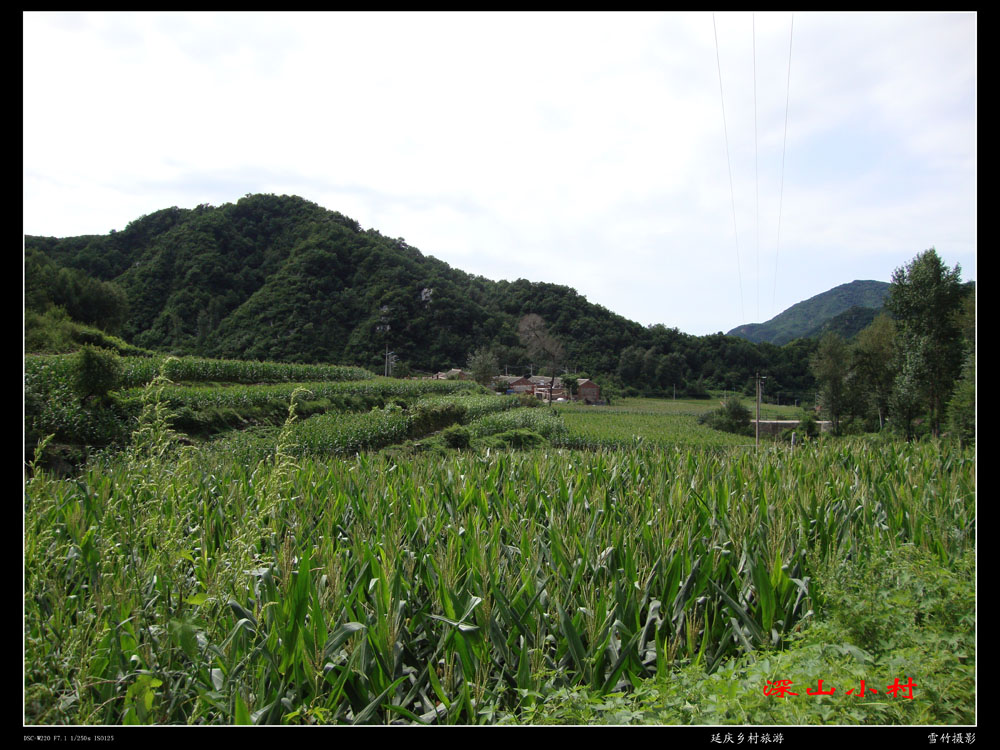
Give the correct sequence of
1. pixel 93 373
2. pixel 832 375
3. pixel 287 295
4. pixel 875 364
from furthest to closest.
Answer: pixel 832 375, pixel 287 295, pixel 875 364, pixel 93 373

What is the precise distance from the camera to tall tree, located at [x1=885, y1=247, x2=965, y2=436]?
19031 millimetres

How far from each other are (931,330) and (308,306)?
33429mm

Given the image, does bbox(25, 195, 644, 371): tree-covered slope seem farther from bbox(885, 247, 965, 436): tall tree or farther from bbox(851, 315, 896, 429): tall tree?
bbox(885, 247, 965, 436): tall tree

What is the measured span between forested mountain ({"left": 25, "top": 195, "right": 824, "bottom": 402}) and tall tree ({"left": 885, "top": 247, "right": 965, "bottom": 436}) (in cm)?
882

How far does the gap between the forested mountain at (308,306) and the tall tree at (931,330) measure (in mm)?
8815

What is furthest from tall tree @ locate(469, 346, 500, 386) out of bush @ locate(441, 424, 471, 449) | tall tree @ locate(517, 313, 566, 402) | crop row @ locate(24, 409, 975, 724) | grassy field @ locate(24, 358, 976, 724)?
grassy field @ locate(24, 358, 976, 724)

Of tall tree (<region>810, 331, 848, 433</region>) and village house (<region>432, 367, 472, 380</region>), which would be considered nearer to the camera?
tall tree (<region>810, 331, 848, 433</region>)

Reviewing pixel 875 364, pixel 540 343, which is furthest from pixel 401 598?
pixel 540 343

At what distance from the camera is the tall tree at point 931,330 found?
1903 cm

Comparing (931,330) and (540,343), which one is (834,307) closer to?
(931,330)

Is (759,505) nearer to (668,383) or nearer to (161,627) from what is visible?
(161,627)

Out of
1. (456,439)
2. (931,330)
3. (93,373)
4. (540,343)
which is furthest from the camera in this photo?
(540,343)

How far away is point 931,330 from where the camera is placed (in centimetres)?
1995
